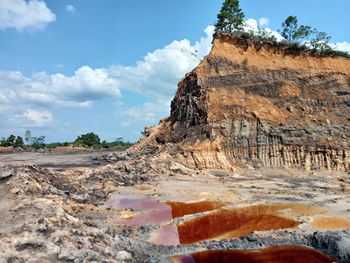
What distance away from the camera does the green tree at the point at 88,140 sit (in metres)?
65.3

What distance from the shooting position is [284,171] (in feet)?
75.8

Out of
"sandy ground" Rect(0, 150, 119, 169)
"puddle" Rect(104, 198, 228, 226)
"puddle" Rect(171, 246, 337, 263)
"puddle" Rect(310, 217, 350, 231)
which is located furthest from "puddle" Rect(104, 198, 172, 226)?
"sandy ground" Rect(0, 150, 119, 169)

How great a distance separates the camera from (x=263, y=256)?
865 cm

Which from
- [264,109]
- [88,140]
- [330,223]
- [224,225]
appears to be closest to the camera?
[330,223]

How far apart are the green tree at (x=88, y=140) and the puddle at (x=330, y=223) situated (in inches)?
2298

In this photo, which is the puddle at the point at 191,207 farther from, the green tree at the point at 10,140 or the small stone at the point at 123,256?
the green tree at the point at 10,140

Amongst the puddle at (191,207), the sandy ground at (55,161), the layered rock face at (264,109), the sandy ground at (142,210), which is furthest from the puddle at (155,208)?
the sandy ground at (55,161)

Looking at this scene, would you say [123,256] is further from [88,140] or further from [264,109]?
[88,140]

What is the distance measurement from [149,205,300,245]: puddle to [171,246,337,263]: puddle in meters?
1.22

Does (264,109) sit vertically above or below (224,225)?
above

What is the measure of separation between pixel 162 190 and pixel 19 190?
26.9ft

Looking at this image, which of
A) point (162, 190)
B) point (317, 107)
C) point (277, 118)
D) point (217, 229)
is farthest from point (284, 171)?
point (217, 229)

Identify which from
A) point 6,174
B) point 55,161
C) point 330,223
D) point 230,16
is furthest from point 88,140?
point 330,223

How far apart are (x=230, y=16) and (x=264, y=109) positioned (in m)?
15.4
